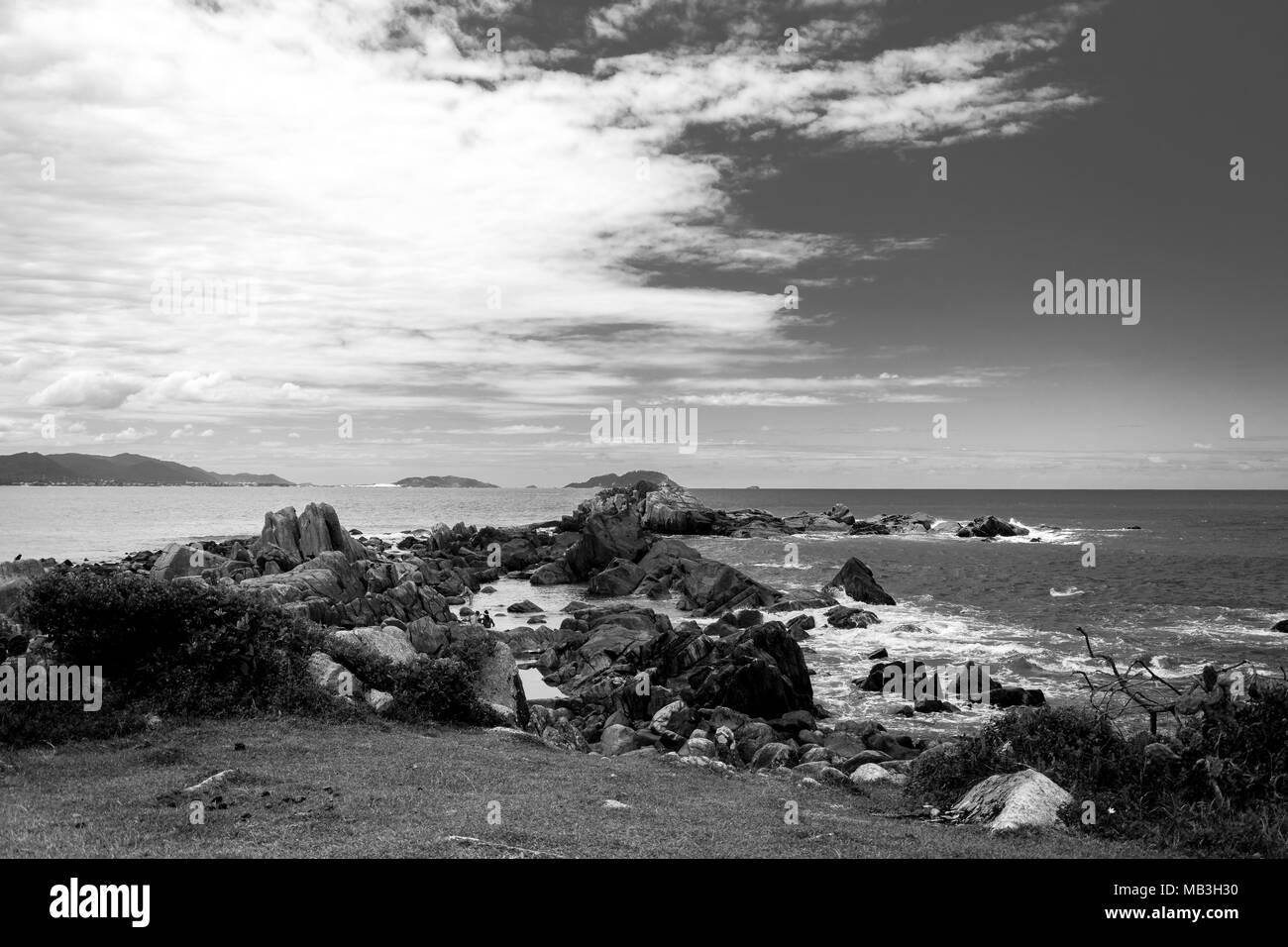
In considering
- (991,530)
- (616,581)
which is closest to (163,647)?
(616,581)

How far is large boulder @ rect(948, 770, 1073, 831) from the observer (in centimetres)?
1410

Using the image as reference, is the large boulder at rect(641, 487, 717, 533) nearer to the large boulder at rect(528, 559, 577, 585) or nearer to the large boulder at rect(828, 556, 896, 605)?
the large boulder at rect(528, 559, 577, 585)

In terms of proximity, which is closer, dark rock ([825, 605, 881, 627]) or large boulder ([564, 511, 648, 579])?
dark rock ([825, 605, 881, 627])

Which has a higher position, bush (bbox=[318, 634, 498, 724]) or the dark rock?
bush (bbox=[318, 634, 498, 724])

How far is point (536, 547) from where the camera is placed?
92.1 meters

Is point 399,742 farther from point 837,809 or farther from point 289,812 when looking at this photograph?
point 837,809

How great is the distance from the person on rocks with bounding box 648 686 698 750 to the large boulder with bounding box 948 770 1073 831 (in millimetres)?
11746

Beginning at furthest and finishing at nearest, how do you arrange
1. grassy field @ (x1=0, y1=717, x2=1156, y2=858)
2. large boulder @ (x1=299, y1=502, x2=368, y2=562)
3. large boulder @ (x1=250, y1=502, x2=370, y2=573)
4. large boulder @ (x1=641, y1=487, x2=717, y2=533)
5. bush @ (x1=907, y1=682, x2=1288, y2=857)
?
large boulder @ (x1=641, y1=487, x2=717, y2=533) < large boulder @ (x1=299, y1=502, x2=368, y2=562) < large boulder @ (x1=250, y1=502, x2=370, y2=573) < bush @ (x1=907, y1=682, x2=1288, y2=857) < grassy field @ (x1=0, y1=717, x2=1156, y2=858)

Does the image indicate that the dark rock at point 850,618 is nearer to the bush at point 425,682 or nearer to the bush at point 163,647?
the bush at point 425,682

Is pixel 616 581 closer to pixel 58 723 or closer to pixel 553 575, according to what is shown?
pixel 553 575

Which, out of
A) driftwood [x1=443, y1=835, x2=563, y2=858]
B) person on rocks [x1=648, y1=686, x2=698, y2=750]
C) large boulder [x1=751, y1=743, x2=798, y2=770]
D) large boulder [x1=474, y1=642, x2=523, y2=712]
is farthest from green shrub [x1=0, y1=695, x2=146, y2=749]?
large boulder [x1=751, y1=743, x2=798, y2=770]

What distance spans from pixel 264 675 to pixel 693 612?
39.7 meters

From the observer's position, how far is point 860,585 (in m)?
62.6
